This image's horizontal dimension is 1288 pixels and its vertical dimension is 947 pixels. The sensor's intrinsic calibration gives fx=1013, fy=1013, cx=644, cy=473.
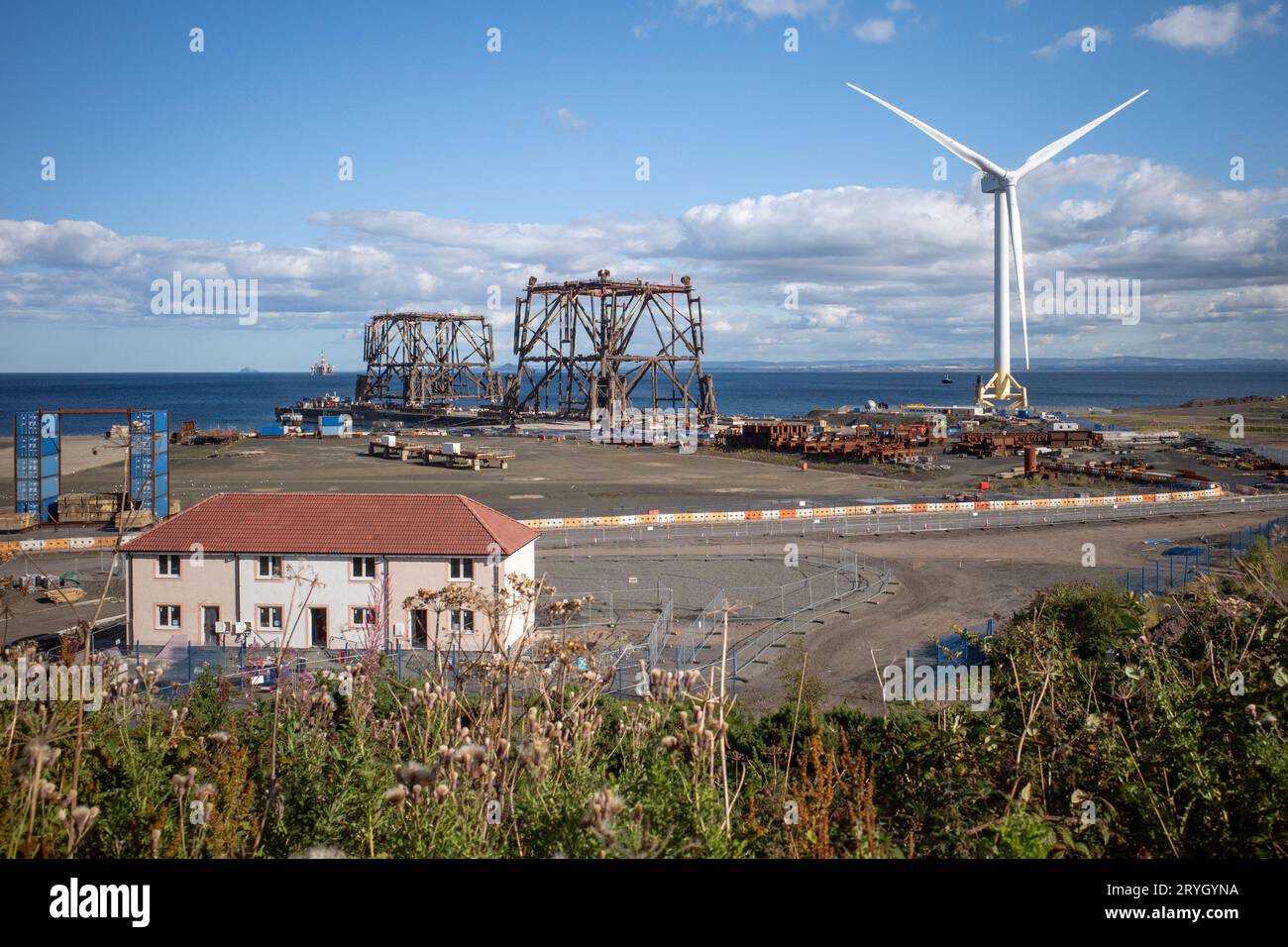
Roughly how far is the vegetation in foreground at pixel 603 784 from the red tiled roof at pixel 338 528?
46.3 ft

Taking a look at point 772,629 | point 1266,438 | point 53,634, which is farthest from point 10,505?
point 1266,438

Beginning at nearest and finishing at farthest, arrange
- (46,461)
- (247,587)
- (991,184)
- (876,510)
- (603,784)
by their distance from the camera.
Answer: (603,784) < (247,587) < (46,461) < (876,510) < (991,184)

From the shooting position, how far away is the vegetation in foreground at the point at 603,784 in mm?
3463

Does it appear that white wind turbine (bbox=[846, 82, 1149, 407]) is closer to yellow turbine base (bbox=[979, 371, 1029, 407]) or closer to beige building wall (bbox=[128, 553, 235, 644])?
yellow turbine base (bbox=[979, 371, 1029, 407])

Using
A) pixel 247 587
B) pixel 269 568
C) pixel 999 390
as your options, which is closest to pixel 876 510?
pixel 269 568

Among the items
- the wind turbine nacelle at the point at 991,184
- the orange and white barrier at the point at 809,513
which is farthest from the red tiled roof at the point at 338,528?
the wind turbine nacelle at the point at 991,184

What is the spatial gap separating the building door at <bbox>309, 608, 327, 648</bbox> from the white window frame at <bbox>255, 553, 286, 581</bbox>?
1.15 meters

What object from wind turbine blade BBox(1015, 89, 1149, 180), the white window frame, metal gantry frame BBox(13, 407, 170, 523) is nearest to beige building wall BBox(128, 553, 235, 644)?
the white window frame

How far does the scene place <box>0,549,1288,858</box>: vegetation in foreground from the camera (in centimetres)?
346

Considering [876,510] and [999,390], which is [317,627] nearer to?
[876,510]

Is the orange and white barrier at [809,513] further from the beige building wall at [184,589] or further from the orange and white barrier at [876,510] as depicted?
the beige building wall at [184,589]

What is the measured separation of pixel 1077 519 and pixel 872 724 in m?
27.3

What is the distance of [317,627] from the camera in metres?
21.0

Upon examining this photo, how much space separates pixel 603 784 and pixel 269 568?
18.6 metres
